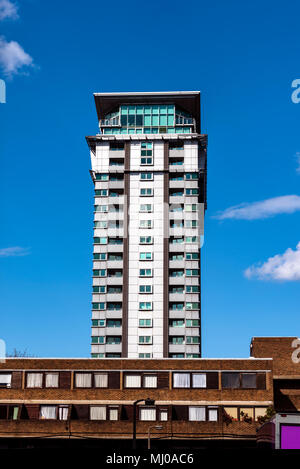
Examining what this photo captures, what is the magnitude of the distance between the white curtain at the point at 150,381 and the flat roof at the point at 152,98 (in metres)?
59.2

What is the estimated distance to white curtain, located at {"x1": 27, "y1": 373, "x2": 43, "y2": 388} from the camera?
65.4m

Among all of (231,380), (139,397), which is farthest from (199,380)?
(139,397)

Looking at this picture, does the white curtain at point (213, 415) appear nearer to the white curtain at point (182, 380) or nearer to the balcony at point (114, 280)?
the white curtain at point (182, 380)

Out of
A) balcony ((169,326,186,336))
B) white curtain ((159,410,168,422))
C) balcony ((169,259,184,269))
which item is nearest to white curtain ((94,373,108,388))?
white curtain ((159,410,168,422))

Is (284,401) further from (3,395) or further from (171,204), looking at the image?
(171,204)

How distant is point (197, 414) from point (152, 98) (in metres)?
62.9

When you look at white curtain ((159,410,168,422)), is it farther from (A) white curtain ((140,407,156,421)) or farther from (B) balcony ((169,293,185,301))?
(B) balcony ((169,293,185,301))

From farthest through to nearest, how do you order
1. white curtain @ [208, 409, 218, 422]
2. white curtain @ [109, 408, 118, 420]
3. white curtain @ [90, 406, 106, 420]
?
white curtain @ [90, 406, 106, 420], white curtain @ [109, 408, 118, 420], white curtain @ [208, 409, 218, 422]

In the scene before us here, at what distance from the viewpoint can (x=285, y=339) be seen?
69312 mm

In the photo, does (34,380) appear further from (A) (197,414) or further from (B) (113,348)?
(B) (113,348)

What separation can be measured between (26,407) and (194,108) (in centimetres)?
6497

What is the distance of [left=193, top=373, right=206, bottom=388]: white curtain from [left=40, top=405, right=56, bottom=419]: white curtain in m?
14.5

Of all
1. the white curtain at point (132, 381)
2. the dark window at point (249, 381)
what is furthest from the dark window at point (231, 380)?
the white curtain at point (132, 381)

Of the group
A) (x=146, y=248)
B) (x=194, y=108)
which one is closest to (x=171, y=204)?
(x=146, y=248)
